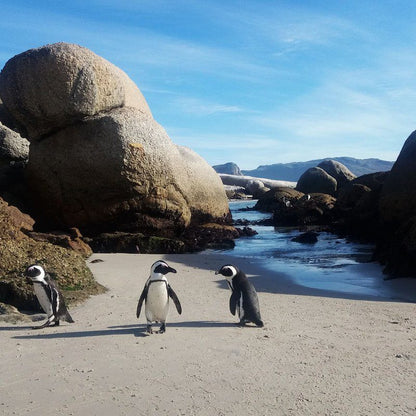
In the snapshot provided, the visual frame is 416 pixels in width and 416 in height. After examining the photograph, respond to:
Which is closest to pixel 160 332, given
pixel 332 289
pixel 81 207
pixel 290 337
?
pixel 290 337

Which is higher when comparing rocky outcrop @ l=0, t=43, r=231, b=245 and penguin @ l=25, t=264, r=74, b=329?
rocky outcrop @ l=0, t=43, r=231, b=245

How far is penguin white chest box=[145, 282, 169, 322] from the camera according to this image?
496cm

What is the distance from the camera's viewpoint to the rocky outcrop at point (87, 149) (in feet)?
38.1

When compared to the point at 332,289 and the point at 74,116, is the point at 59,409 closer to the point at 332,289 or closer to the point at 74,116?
the point at 332,289

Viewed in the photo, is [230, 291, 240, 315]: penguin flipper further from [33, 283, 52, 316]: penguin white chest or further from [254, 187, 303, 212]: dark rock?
[254, 187, 303, 212]: dark rock

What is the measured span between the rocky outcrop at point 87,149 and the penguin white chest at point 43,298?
21.6ft

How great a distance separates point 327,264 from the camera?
10484 mm

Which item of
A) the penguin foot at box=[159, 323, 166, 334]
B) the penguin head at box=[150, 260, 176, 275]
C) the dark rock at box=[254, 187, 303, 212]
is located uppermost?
the dark rock at box=[254, 187, 303, 212]

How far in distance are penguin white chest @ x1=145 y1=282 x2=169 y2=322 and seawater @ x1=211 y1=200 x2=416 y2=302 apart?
10.2ft

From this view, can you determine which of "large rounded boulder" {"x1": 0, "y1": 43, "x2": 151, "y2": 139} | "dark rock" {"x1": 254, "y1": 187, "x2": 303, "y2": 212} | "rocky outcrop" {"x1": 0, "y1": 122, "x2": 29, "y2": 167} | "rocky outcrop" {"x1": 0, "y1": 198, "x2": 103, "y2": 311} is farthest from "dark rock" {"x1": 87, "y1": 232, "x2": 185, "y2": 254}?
"dark rock" {"x1": 254, "y1": 187, "x2": 303, "y2": 212}

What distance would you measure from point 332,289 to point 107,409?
503 centimetres

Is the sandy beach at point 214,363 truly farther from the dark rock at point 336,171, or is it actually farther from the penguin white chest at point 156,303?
the dark rock at point 336,171

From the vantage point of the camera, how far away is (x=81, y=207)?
1194 centimetres

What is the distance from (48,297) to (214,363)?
200cm
